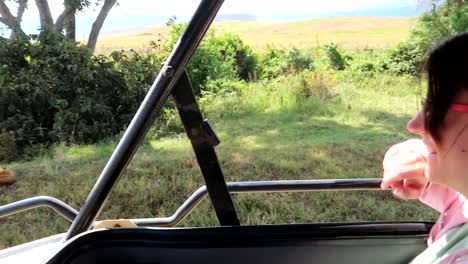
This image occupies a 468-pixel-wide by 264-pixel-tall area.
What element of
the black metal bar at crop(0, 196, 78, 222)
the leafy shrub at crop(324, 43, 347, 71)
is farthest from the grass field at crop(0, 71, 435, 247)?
the black metal bar at crop(0, 196, 78, 222)

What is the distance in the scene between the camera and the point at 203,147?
3.01ft

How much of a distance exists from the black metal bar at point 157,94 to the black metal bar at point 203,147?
0.12ft

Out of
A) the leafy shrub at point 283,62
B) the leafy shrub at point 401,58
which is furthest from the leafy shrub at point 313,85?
the leafy shrub at point 401,58

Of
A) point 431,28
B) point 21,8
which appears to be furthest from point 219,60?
point 431,28

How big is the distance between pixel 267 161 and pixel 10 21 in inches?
123

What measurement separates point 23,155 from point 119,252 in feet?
10.6

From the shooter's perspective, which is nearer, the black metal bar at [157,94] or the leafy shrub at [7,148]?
the black metal bar at [157,94]

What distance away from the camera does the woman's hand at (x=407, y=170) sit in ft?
2.79

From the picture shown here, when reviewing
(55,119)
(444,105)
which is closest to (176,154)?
(55,119)

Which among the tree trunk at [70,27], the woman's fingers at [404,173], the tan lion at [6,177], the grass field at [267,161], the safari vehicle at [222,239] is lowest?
the grass field at [267,161]

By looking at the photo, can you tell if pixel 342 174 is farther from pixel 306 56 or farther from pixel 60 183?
pixel 306 56

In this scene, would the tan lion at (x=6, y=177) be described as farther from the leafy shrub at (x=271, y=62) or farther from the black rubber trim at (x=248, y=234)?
the leafy shrub at (x=271, y=62)

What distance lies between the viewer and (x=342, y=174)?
2.97m

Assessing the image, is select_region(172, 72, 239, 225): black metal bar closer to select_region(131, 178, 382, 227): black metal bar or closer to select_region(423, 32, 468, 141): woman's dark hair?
select_region(131, 178, 382, 227): black metal bar
